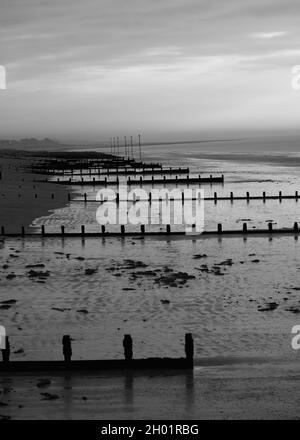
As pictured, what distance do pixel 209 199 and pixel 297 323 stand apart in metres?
35.4

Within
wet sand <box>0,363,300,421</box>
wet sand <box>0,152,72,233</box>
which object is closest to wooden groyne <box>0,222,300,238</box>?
wet sand <box>0,152,72,233</box>

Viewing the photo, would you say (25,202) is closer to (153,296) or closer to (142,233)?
(142,233)

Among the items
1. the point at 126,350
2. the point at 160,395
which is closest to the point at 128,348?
the point at 126,350

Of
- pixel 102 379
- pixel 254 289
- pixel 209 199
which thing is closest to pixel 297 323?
pixel 254 289

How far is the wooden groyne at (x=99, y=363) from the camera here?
13703mm

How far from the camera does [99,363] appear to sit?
13703 millimetres

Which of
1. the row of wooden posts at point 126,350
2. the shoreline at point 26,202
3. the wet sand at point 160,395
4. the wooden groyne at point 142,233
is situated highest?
the shoreline at point 26,202

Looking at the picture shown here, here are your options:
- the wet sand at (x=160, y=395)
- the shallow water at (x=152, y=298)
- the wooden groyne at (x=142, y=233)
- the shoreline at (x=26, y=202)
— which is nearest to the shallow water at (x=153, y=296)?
the shallow water at (x=152, y=298)

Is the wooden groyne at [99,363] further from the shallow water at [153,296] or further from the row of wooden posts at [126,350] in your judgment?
the shallow water at [153,296]

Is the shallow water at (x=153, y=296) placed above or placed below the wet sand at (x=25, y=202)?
below

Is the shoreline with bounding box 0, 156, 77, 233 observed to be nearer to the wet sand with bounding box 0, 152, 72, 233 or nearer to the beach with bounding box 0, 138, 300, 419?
the wet sand with bounding box 0, 152, 72, 233
